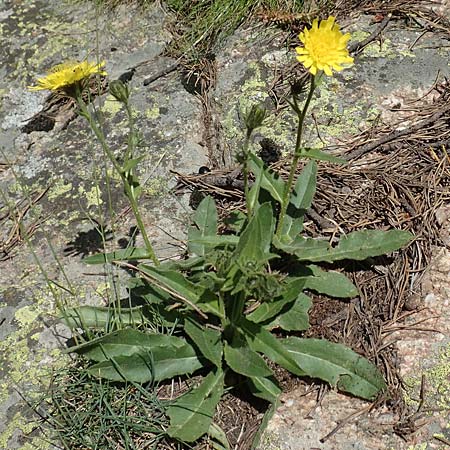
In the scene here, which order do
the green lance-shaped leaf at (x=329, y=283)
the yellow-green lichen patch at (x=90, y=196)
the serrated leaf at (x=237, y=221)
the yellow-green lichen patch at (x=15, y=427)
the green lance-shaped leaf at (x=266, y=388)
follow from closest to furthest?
the green lance-shaped leaf at (x=266, y=388) < the yellow-green lichen patch at (x=15, y=427) < the green lance-shaped leaf at (x=329, y=283) < the serrated leaf at (x=237, y=221) < the yellow-green lichen patch at (x=90, y=196)

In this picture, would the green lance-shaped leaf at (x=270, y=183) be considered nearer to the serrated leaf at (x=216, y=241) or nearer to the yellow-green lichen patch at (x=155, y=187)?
the serrated leaf at (x=216, y=241)

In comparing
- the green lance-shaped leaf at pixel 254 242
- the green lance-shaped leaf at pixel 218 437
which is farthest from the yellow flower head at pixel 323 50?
the green lance-shaped leaf at pixel 218 437

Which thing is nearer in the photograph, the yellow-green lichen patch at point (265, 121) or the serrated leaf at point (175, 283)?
the serrated leaf at point (175, 283)

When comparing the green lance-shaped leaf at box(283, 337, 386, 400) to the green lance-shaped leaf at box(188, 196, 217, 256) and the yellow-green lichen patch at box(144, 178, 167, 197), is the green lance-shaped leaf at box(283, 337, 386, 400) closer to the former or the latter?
the green lance-shaped leaf at box(188, 196, 217, 256)

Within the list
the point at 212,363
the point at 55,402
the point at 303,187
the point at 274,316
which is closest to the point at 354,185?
the point at 303,187

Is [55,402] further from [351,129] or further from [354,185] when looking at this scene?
[351,129]

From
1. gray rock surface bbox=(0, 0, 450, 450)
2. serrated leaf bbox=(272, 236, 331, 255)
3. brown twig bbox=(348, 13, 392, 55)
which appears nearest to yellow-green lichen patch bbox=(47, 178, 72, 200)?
gray rock surface bbox=(0, 0, 450, 450)

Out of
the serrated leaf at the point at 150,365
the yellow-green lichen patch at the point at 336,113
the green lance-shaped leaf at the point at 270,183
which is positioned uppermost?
the green lance-shaped leaf at the point at 270,183
